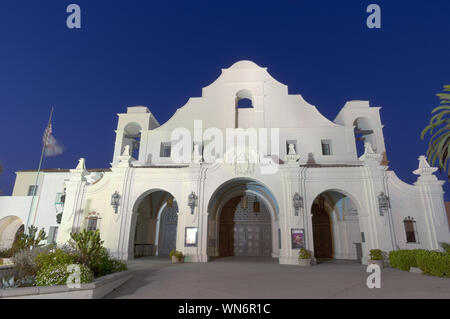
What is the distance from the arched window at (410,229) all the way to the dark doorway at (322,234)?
6.32 metres

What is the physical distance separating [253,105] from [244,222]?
37.2 ft

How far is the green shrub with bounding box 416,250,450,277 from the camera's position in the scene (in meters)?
11.0

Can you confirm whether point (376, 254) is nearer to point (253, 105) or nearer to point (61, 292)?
point (253, 105)

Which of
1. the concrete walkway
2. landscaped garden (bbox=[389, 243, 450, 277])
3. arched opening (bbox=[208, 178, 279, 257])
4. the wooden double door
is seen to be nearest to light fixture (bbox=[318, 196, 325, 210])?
arched opening (bbox=[208, 178, 279, 257])

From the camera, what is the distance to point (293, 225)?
16.8 m

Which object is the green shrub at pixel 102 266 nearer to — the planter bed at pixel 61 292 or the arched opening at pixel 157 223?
the planter bed at pixel 61 292

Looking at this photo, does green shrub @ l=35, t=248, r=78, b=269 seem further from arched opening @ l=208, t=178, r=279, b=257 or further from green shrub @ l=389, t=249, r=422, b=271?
green shrub @ l=389, t=249, r=422, b=271

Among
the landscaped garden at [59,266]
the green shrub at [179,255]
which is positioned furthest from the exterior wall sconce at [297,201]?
the landscaped garden at [59,266]

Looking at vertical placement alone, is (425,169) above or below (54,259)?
above

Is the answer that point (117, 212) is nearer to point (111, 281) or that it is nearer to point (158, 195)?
point (158, 195)

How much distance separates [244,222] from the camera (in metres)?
22.8

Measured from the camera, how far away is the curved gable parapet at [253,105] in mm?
23859

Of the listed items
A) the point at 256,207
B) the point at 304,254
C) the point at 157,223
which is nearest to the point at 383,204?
the point at 304,254

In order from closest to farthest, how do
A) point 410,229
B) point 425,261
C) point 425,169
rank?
point 425,261 → point 410,229 → point 425,169
